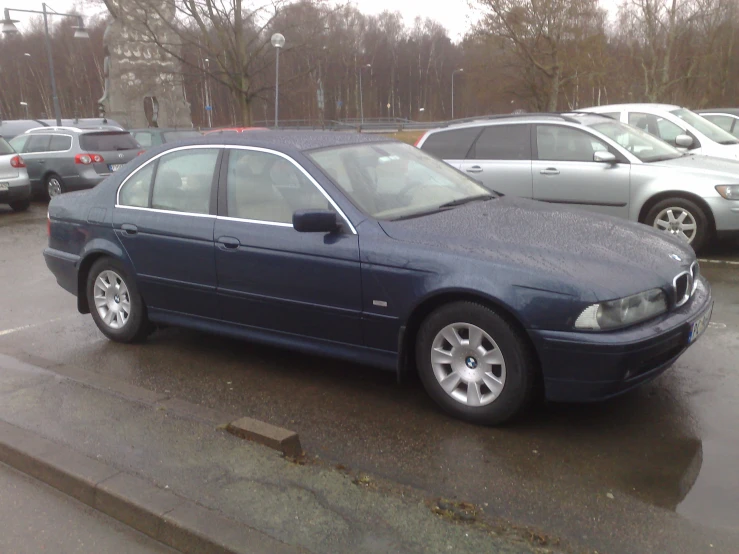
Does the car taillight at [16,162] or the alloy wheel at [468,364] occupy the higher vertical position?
the car taillight at [16,162]

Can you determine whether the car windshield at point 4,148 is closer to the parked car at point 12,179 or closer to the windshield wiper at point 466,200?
the parked car at point 12,179

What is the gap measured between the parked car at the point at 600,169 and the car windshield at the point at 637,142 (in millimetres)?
12

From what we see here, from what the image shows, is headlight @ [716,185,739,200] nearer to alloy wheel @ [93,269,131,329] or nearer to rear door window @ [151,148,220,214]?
rear door window @ [151,148,220,214]

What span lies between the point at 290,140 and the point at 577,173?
4631mm

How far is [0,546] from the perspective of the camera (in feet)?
11.0

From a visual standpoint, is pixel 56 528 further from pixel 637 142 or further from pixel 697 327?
pixel 637 142

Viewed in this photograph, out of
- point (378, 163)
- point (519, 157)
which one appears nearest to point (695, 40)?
point (519, 157)

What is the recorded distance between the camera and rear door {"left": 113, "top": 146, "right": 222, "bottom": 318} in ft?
17.4

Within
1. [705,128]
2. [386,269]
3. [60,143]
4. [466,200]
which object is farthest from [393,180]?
[60,143]

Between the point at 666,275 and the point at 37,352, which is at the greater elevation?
the point at 666,275


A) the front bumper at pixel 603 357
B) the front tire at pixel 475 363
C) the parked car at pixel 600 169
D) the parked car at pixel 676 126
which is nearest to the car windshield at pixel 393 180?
the front tire at pixel 475 363

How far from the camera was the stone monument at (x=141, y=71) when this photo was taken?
3128cm

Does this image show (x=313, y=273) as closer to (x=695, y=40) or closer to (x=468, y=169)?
(x=468, y=169)

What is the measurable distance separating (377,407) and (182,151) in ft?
7.93
